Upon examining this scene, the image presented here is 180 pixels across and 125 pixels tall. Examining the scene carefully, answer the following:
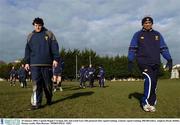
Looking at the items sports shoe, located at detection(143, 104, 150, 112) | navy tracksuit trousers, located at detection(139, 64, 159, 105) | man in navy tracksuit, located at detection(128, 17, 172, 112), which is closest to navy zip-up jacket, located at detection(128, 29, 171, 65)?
man in navy tracksuit, located at detection(128, 17, 172, 112)

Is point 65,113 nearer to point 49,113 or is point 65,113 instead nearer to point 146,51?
point 49,113

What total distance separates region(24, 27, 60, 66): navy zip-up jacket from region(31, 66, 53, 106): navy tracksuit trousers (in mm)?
152

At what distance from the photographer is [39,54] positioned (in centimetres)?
1073

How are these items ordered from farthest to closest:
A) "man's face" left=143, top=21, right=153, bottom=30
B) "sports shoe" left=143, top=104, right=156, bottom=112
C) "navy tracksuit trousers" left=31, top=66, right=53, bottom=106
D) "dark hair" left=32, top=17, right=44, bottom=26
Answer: "navy tracksuit trousers" left=31, top=66, right=53, bottom=106 < "dark hair" left=32, top=17, right=44, bottom=26 < "man's face" left=143, top=21, right=153, bottom=30 < "sports shoe" left=143, top=104, right=156, bottom=112

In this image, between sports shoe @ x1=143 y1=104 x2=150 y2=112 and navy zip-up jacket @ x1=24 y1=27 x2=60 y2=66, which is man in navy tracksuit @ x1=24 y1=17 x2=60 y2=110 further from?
sports shoe @ x1=143 y1=104 x2=150 y2=112

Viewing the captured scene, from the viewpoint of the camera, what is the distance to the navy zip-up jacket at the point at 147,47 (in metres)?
10.6

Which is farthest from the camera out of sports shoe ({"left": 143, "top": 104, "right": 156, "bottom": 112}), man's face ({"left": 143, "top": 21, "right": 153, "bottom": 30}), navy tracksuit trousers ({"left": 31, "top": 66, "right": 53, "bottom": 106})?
navy tracksuit trousers ({"left": 31, "top": 66, "right": 53, "bottom": 106})

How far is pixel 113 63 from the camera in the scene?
325 feet

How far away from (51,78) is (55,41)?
1.00 metres

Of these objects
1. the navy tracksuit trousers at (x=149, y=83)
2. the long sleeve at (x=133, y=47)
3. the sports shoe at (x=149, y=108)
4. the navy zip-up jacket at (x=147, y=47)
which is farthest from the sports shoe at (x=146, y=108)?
the long sleeve at (x=133, y=47)

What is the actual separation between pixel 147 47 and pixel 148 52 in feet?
0.41

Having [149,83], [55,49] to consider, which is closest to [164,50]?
[149,83]

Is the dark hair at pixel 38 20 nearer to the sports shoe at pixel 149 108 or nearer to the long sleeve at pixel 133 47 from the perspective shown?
the long sleeve at pixel 133 47

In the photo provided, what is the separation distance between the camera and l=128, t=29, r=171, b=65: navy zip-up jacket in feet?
34.7
